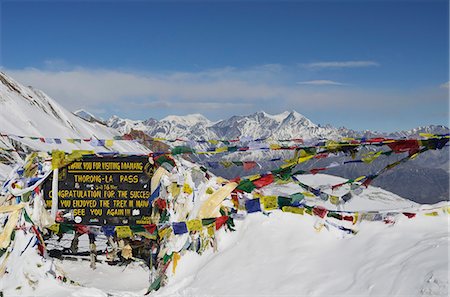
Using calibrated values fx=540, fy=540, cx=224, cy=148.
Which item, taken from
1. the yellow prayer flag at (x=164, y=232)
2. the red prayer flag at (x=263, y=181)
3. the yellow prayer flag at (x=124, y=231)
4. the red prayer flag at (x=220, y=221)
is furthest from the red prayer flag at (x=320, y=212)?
the yellow prayer flag at (x=124, y=231)

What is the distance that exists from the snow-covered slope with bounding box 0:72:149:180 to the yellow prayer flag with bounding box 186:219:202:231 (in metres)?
12.6

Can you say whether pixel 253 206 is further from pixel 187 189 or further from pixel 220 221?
pixel 187 189

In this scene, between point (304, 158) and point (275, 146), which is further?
point (275, 146)

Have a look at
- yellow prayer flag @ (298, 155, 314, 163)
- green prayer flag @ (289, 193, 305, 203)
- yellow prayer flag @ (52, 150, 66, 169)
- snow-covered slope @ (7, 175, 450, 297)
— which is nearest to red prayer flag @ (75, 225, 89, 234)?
yellow prayer flag @ (52, 150, 66, 169)

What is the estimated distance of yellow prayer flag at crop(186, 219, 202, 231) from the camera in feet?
31.0

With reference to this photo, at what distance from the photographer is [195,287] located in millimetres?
8203

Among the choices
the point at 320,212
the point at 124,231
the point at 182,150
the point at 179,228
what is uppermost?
the point at 182,150

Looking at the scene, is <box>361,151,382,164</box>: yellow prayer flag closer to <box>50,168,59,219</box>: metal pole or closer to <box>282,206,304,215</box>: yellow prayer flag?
<box>282,206,304,215</box>: yellow prayer flag

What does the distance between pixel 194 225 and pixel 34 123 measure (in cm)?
6001

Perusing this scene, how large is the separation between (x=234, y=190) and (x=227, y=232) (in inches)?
30.3

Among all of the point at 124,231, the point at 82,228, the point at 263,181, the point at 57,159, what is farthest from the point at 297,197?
the point at 57,159

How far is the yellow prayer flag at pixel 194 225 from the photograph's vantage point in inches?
372

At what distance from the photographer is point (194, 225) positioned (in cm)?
950

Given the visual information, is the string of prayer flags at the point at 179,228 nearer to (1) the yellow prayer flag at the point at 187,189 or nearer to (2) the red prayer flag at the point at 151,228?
(2) the red prayer flag at the point at 151,228
